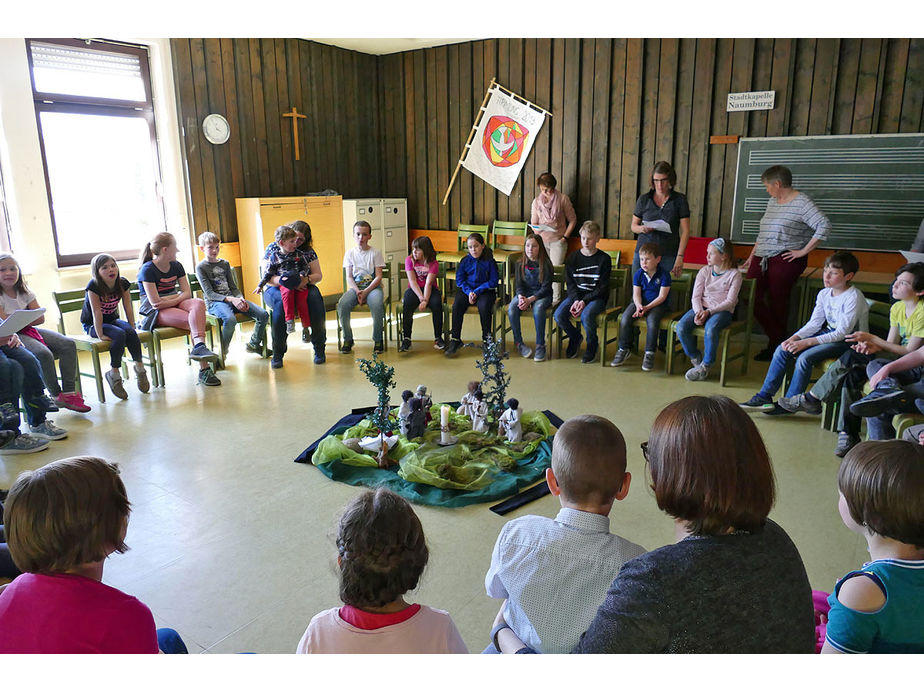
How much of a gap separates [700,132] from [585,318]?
2.48 m

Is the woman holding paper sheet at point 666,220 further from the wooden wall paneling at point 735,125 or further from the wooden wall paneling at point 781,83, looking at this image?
the wooden wall paneling at point 781,83

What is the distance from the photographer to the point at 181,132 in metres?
7.08

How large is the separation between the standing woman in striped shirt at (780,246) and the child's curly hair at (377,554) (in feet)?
17.0

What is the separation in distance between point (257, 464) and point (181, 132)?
4.68 metres

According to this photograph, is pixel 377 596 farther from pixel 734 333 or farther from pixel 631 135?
pixel 631 135

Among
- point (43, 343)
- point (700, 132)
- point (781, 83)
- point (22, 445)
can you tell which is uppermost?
point (781, 83)

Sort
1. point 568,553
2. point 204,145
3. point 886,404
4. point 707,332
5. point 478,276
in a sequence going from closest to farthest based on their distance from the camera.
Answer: point 568,553 → point 886,404 → point 707,332 → point 478,276 → point 204,145

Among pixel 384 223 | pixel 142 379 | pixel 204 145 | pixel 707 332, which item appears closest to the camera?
pixel 142 379

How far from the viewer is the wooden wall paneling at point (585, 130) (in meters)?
7.33

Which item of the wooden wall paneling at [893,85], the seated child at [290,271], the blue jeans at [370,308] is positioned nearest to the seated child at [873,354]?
the wooden wall paneling at [893,85]

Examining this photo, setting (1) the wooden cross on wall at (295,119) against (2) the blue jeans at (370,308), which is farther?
(1) the wooden cross on wall at (295,119)

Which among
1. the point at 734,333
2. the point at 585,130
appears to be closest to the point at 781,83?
the point at 585,130

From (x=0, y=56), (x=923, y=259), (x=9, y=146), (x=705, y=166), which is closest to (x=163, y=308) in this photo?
(x=9, y=146)

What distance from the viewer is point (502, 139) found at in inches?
317
